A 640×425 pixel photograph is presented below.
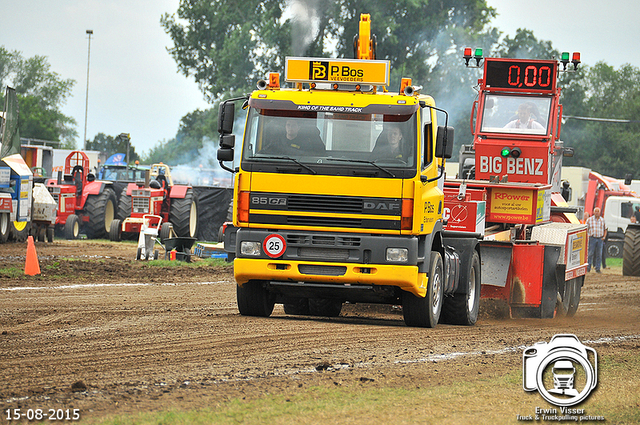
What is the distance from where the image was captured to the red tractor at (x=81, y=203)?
28.8 m

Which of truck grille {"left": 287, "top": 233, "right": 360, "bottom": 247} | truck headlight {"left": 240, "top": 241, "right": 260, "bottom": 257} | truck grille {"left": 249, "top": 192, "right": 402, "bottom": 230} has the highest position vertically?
truck grille {"left": 249, "top": 192, "right": 402, "bottom": 230}

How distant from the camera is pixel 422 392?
22.7ft

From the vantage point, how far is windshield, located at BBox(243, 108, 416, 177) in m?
9.97

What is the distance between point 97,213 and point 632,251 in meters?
17.1

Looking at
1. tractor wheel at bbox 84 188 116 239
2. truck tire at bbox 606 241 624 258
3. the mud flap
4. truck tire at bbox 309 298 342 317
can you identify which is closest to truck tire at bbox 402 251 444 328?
truck tire at bbox 309 298 342 317

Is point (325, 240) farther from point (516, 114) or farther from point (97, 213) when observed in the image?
point (97, 213)

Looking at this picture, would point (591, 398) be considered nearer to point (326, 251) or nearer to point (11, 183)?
point (326, 251)

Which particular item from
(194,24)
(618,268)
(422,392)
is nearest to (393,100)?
(422,392)

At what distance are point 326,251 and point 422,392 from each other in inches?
133

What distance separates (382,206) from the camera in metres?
9.94

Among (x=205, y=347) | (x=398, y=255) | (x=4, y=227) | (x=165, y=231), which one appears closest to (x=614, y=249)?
(x=165, y=231)

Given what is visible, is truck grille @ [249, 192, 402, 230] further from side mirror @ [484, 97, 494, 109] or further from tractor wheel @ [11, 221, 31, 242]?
tractor wheel @ [11, 221, 31, 242]

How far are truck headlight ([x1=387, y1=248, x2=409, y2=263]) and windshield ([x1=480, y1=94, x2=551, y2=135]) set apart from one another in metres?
6.52
